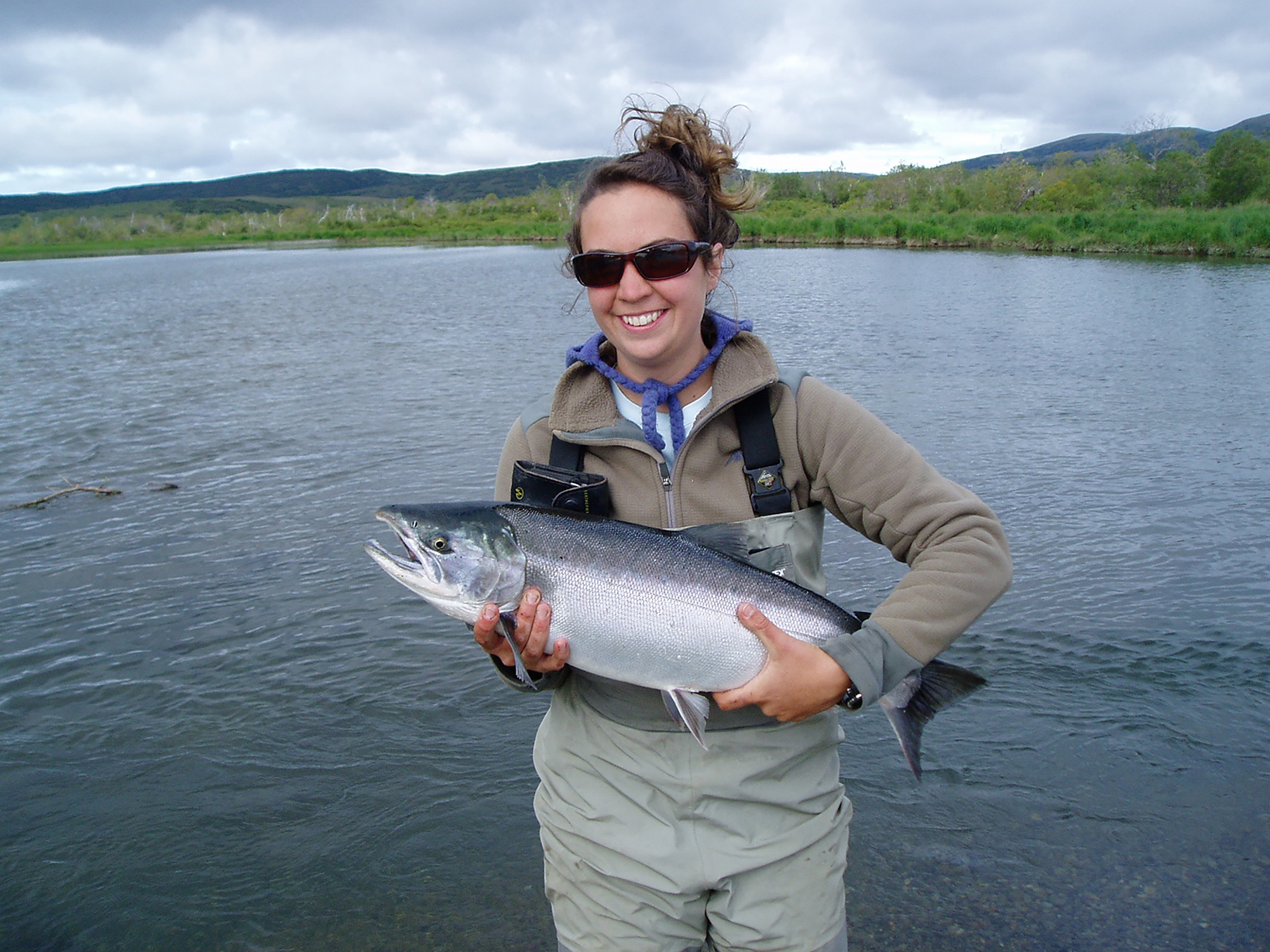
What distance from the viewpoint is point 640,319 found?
2449 mm

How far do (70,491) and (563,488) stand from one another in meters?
9.60

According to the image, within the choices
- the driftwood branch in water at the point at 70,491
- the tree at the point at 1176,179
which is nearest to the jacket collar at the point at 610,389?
the driftwood branch in water at the point at 70,491

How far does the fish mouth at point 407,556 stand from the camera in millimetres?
2477

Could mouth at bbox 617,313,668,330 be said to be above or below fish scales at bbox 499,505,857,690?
above

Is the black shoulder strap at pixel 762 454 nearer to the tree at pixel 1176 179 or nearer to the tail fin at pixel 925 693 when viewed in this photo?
the tail fin at pixel 925 693

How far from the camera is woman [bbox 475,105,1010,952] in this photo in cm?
218

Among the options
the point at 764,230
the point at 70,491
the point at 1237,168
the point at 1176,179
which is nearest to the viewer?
the point at 70,491

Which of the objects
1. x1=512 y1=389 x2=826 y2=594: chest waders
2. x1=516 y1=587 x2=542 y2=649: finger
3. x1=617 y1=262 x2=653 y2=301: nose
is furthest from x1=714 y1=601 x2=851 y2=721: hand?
x1=617 y1=262 x2=653 y2=301: nose

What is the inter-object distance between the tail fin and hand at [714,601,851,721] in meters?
0.31

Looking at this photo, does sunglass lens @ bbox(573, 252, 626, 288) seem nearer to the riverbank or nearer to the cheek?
the cheek

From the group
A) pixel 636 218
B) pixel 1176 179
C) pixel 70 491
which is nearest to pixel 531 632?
pixel 636 218

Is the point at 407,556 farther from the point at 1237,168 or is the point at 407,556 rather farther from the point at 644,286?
the point at 1237,168

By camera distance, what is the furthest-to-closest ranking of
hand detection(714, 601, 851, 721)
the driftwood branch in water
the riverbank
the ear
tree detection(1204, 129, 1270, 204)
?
tree detection(1204, 129, 1270, 204)
the riverbank
the driftwood branch in water
the ear
hand detection(714, 601, 851, 721)

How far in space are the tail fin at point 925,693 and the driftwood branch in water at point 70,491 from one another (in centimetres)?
993
